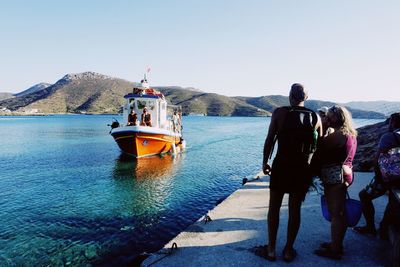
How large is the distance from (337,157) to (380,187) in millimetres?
1348

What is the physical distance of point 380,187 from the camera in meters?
4.70

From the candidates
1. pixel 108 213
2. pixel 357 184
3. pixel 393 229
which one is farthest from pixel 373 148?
pixel 108 213

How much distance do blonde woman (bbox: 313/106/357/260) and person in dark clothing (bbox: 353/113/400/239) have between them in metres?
0.58

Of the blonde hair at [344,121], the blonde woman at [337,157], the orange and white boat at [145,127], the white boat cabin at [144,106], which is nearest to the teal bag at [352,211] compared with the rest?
the blonde woman at [337,157]

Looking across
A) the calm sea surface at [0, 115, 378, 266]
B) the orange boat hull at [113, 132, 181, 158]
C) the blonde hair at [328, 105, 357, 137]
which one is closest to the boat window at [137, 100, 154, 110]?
the orange boat hull at [113, 132, 181, 158]

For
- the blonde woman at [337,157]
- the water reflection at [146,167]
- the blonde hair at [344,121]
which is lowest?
the water reflection at [146,167]

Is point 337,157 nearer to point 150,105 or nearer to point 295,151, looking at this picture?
point 295,151

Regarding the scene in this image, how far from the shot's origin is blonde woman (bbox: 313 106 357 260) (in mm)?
3982

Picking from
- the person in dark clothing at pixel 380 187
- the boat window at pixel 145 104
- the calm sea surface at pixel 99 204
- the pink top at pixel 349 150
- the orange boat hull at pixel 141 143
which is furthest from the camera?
the boat window at pixel 145 104

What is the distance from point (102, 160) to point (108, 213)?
13143mm

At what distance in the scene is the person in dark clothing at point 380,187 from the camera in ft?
14.0

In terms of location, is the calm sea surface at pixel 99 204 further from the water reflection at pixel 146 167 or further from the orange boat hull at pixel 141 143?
the orange boat hull at pixel 141 143

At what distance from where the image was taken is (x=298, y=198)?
4102 mm

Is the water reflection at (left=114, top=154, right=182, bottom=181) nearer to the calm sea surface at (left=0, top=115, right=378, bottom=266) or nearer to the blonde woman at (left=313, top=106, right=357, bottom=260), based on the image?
the calm sea surface at (left=0, top=115, right=378, bottom=266)
